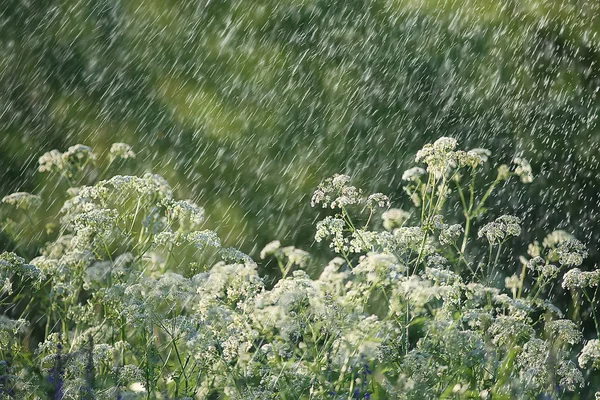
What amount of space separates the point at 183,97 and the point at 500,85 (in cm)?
175

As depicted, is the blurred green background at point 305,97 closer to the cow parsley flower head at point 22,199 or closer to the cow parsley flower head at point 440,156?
the cow parsley flower head at point 22,199

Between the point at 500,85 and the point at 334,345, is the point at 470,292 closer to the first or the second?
the point at 334,345

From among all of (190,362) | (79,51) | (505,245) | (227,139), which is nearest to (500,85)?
(505,245)

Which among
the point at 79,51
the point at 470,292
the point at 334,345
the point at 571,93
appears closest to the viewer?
the point at 334,345

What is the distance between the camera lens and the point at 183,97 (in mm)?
5078

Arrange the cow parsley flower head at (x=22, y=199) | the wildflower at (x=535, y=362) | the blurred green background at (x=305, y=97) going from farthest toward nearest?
the blurred green background at (x=305, y=97), the cow parsley flower head at (x=22, y=199), the wildflower at (x=535, y=362)

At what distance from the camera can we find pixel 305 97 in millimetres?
4988

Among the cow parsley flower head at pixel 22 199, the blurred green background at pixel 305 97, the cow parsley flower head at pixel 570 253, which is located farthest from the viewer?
the blurred green background at pixel 305 97

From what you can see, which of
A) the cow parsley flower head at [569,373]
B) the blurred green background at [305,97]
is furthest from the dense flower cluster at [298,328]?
the blurred green background at [305,97]

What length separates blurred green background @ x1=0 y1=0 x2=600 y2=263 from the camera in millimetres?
Result: 4844

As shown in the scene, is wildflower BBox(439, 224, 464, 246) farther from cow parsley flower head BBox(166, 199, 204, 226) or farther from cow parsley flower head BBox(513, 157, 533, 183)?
cow parsley flower head BBox(166, 199, 204, 226)

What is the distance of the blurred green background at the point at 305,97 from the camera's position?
4.84m

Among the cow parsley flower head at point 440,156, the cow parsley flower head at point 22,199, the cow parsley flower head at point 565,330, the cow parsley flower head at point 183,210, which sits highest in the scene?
the cow parsley flower head at point 440,156

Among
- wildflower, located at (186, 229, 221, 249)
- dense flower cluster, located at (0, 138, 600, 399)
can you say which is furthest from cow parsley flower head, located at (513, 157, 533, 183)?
wildflower, located at (186, 229, 221, 249)
